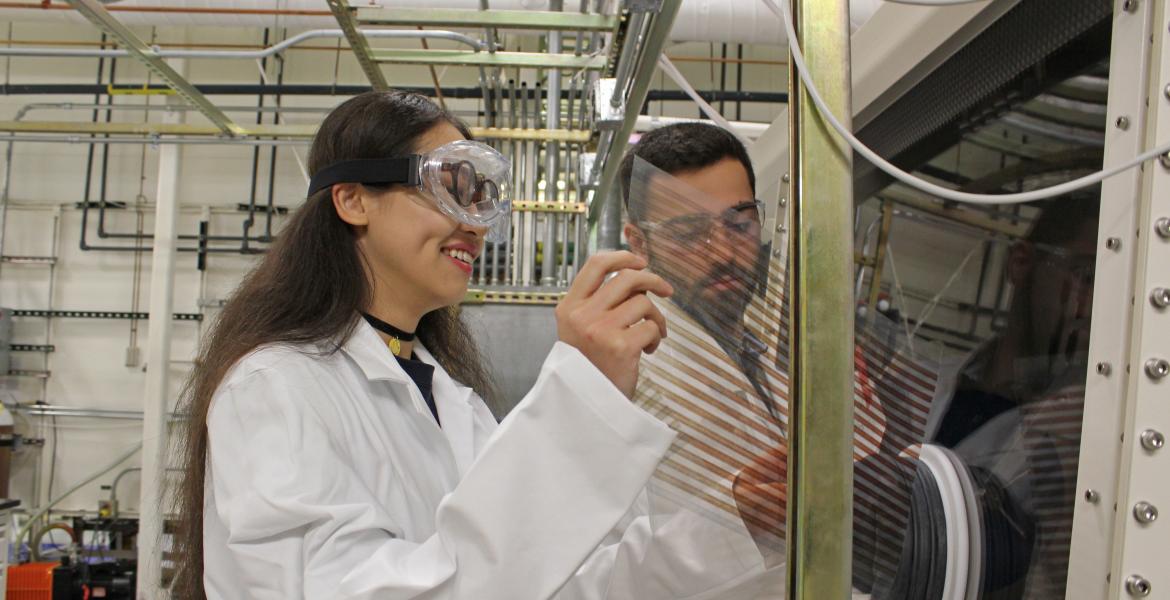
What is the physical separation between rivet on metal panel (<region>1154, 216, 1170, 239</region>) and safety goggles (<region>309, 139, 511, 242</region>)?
0.75 meters

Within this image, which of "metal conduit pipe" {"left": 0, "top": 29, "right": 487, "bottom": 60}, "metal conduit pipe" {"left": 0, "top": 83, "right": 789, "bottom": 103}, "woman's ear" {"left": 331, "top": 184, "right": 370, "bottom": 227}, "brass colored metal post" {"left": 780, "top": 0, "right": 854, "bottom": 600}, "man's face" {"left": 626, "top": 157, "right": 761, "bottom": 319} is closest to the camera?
"brass colored metal post" {"left": 780, "top": 0, "right": 854, "bottom": 600}

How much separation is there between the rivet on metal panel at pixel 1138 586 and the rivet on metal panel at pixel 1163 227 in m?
0.26

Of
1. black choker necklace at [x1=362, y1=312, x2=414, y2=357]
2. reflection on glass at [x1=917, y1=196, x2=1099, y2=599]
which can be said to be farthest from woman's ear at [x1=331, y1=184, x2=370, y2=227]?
reflection on glass at [x1=917, y1=196, x2=1099, y2=599]

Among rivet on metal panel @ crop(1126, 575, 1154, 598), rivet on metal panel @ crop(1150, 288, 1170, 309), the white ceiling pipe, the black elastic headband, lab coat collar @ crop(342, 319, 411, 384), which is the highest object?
the white ceiling pipe

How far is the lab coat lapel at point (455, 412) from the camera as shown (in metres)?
1.18

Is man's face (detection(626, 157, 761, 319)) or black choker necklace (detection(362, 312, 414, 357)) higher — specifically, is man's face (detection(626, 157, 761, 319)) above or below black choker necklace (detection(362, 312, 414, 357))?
above

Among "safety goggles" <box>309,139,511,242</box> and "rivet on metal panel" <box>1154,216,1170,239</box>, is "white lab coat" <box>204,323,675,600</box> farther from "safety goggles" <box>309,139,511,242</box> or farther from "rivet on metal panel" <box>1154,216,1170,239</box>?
"rivet on metal panel" <box>1154,216,1170,239</box>

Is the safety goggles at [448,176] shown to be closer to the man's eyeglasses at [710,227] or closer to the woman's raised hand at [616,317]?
the woman's raised hand at [616,317]

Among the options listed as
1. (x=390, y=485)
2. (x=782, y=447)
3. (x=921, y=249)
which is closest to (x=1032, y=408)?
(x=782, y=447)

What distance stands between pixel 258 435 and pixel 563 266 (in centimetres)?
221

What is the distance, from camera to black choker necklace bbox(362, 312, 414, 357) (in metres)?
1.17

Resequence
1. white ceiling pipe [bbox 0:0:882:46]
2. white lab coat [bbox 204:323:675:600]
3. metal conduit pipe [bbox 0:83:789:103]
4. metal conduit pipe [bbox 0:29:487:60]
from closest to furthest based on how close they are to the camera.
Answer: white lab coat [bbox 204:323:675:600], metal conduit pipe [bbox 0:29:487:60], white ceiling pipe [bbox 0:0:882:46], metal conduit pipe [bbox 0:83:789:103]

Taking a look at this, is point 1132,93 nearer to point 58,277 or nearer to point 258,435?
point 258,435

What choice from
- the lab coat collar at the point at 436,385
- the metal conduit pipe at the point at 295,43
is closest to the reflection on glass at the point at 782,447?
the lab coat collar at the point at 436,385
